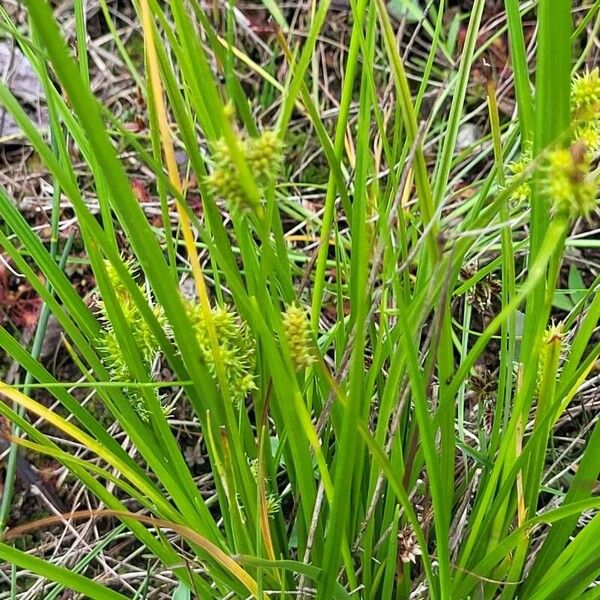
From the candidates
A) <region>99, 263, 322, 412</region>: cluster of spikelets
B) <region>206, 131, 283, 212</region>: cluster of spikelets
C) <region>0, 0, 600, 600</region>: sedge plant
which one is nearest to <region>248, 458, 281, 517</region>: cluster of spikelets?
<region>0, 0, 600, 600</region>: sedge plant

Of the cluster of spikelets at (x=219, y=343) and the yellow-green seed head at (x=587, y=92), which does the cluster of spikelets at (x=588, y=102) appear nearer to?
the yellow-green seed head at (x=587, y=92)

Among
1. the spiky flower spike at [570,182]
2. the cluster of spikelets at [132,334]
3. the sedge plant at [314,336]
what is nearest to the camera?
the spiky flower spike at [570,182]

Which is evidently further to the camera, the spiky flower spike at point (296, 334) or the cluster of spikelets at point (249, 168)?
the spiky flower spike at point (296, 334)

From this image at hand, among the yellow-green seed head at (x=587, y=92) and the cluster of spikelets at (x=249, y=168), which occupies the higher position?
the cluster of spikelets at (x=249, y=168)

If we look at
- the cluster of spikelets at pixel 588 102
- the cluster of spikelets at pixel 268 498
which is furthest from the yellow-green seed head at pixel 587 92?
the cluster of spikelets at pixel 268 498

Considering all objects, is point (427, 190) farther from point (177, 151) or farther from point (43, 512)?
point (177, 151)

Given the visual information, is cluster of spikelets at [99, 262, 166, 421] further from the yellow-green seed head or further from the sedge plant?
the yellow-green seed head

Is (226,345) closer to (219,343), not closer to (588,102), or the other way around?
(219,343)
